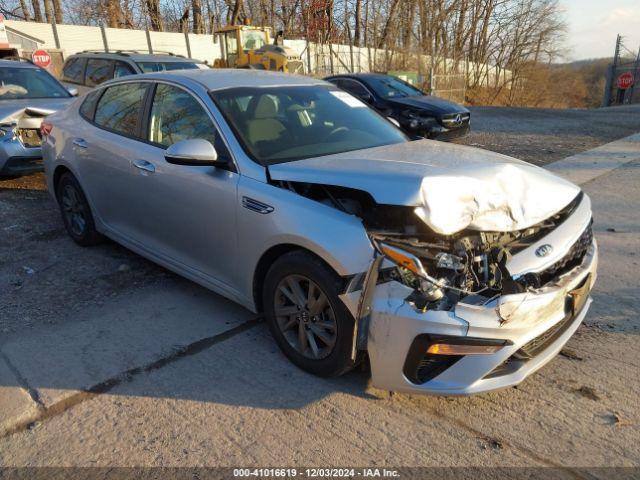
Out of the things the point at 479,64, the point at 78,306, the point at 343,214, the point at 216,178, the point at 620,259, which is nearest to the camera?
the point at 343,214

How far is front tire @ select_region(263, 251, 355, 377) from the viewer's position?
106 inches

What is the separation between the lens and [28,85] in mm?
8070

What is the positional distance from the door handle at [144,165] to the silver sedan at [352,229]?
4cm

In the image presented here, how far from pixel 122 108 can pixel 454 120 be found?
8114 millimetres

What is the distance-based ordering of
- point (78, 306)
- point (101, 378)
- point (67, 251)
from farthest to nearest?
point (67, 251) → point (78, 306) → point (101, 378)

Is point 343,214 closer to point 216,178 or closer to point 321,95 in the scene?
point 216,178

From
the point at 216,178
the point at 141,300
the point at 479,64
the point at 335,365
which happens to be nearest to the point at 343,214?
the point at 335,365

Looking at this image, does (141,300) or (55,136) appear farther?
(55,136)

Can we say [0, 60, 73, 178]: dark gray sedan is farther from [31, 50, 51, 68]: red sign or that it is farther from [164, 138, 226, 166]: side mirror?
[31, 50, 51, 68]: red sign

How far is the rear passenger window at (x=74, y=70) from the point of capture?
10.7 meters

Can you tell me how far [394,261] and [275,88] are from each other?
2109 millimetres

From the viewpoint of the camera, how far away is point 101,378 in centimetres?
306

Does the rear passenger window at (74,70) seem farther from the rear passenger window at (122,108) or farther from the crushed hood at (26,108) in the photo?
the rear passenger window at (122,108)

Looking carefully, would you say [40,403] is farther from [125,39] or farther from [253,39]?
[125,39]
